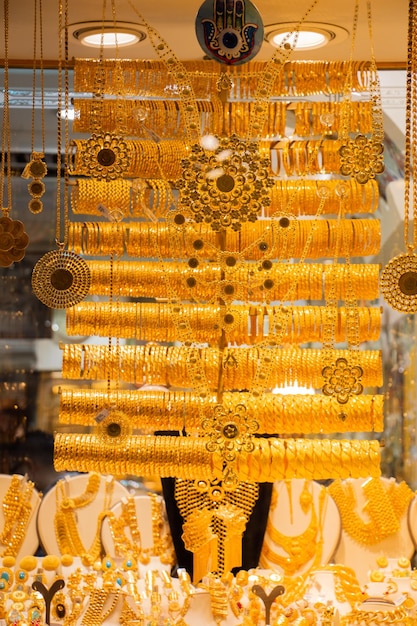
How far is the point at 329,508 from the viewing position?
371 cm

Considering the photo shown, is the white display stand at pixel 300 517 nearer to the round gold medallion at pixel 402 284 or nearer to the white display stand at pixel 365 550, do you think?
the white display stand at pixel 365 550

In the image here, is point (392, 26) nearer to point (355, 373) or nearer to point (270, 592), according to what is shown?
point (355, 373)

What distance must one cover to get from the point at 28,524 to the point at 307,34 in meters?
2.26

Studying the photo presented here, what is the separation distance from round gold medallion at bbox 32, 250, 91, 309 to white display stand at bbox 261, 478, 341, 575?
130 centimetres

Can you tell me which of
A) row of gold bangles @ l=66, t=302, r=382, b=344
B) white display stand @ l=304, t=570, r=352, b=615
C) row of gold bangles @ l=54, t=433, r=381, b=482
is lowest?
white display stand @ l=304, t=570, r=352, b=615

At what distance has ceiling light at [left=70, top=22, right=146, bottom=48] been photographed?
3049 mm

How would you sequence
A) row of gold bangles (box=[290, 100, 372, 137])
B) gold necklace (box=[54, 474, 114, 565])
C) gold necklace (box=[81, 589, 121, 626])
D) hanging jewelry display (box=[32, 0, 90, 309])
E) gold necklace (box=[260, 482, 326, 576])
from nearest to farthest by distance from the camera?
1. gold necklace (box=[81, 589, 121, 626])
2. hanging jewelry display (box=[32, 0, 90, 309])
3. row of gold bangles (box=[290, 100, 372, 137])
4. gold necklace (box=[260, 482, 326, 576])
5. gold necklace (box=[54, 474, 114, 565])

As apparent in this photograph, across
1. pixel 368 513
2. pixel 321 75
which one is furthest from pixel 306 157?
pixel 368 513

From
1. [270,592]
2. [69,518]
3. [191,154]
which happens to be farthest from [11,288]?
[270,592]

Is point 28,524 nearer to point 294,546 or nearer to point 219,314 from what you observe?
point 294,546

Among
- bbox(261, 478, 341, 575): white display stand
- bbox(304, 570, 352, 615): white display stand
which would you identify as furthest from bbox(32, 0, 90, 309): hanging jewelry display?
bbox(261, 478, 341, 575): white display stand

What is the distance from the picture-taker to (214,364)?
296 cm

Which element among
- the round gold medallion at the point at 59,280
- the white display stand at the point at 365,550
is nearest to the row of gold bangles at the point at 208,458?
the round gold medallion at the point at 59,280

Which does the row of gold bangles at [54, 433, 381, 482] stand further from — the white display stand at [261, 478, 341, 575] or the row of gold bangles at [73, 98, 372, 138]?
the row of gold bangles at [73, 98, 372, 138]
